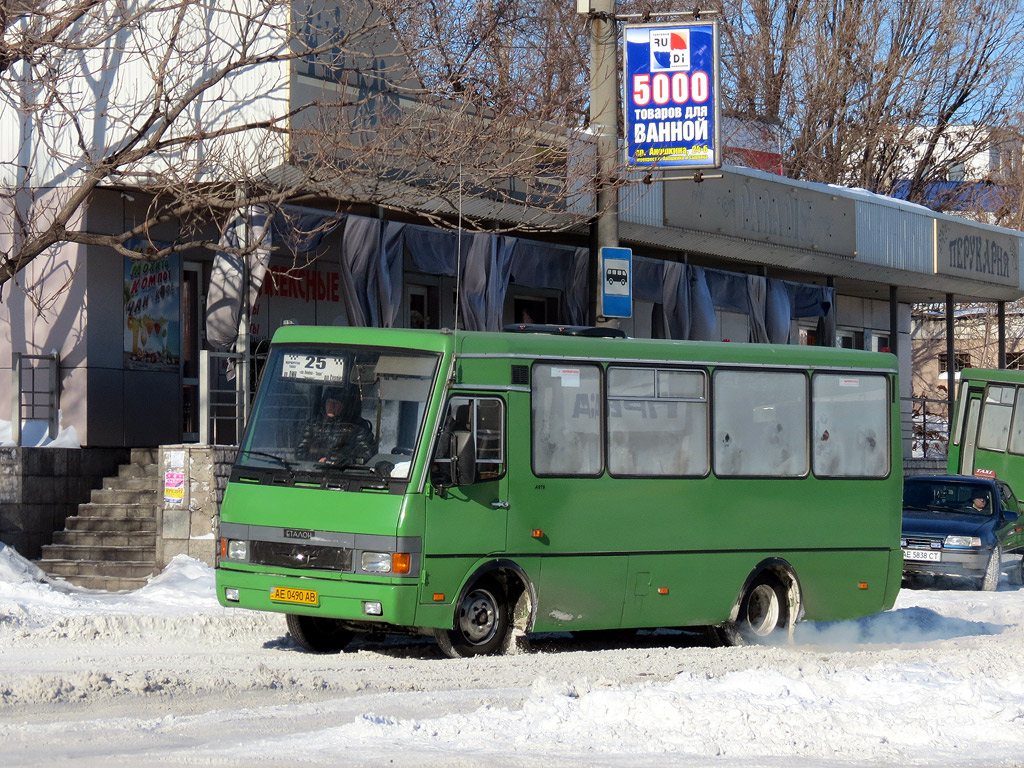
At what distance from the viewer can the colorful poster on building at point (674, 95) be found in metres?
17.1

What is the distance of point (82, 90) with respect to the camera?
1816cm

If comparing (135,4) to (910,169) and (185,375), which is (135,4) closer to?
(185,375)

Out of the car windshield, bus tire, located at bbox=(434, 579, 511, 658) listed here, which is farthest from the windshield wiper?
the car windshield

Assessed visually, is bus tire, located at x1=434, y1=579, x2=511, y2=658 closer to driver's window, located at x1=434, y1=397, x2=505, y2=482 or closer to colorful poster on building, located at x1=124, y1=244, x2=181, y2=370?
driver's window, located at x1=434, y1=397, x2=505, y2=482

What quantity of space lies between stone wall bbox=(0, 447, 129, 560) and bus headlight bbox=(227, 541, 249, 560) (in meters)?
6.33

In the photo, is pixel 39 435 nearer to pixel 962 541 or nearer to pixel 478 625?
pixel 478 625

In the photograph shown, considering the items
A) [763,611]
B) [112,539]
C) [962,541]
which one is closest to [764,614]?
[763,611]

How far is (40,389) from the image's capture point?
61.3ft

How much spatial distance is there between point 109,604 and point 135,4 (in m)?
7.01

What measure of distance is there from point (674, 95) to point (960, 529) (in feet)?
23.2

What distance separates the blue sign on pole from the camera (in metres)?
15.6

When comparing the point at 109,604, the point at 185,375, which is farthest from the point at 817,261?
the point at 109,604

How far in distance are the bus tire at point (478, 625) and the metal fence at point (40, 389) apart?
8.25 m

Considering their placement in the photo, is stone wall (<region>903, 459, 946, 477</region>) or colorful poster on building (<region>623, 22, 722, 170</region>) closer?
colorful poster on building (<region>623, 22, 722, 170</region>)
